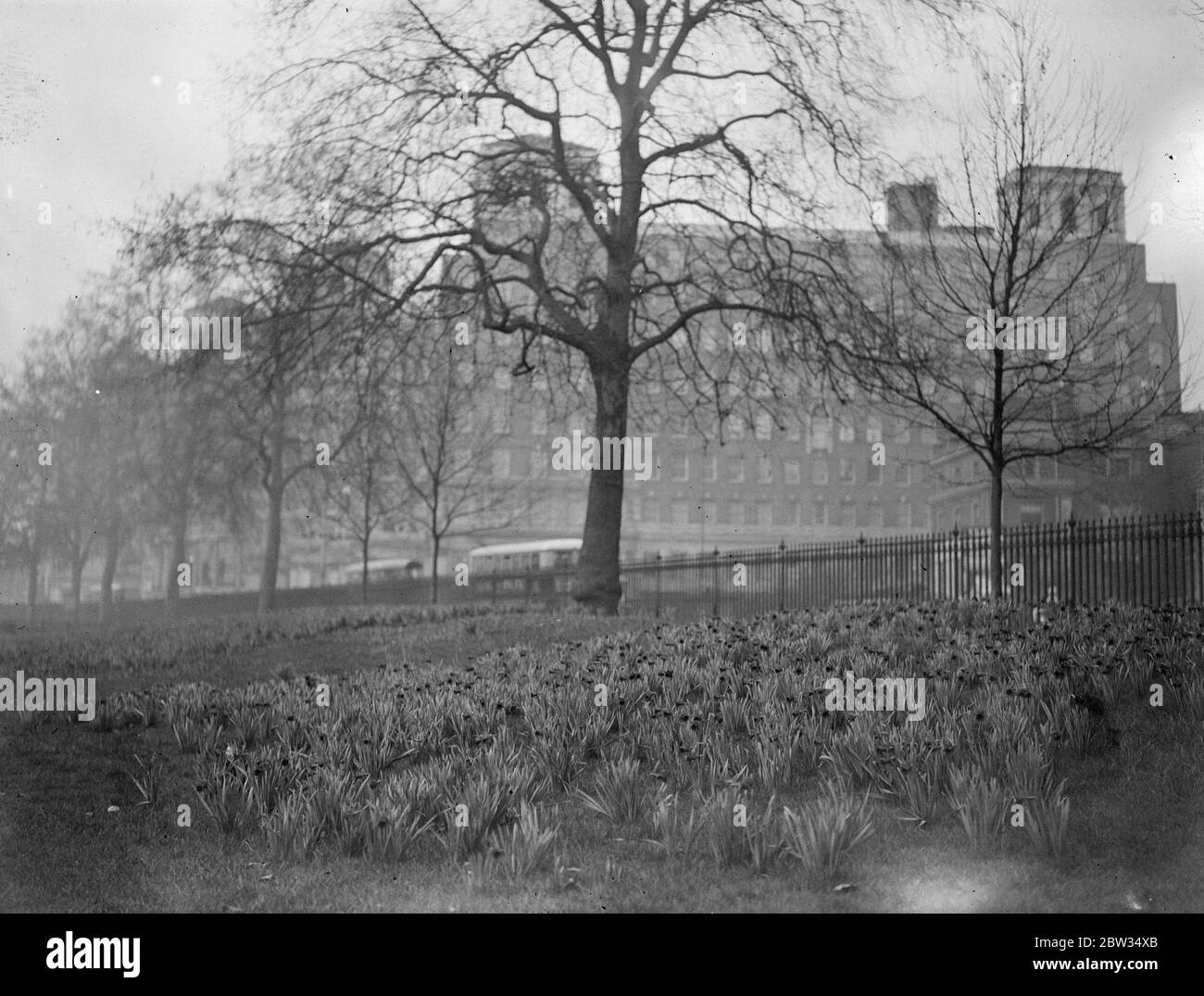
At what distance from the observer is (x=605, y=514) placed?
49.3 feet

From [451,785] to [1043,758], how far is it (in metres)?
3.29

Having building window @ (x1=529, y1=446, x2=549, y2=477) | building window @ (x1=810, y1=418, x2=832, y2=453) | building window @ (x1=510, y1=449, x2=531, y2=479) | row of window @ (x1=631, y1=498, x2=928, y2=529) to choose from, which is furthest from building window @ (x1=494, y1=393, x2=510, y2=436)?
building window @ (x1=810, y1=418, x2=832, y2=453)

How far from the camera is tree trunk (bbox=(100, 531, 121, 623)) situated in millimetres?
13172

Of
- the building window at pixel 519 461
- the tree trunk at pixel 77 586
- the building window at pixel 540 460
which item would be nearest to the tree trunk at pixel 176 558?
the tree trunk at pixel 77 586

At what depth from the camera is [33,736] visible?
811cm

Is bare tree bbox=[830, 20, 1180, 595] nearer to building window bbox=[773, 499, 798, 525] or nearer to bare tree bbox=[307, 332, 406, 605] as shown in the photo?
bare tree bbox=[307, 332, 406, 605]

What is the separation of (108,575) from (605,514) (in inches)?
254

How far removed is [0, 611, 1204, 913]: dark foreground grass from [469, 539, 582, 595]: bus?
17.7 meters

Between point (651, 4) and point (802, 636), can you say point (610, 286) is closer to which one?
point (651, 4)

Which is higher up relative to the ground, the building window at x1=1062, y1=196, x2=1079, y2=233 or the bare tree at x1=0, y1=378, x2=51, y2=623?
the building window at x1=1062, y1=196, x2=1079, y2=233

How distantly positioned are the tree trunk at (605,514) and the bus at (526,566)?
8998mm

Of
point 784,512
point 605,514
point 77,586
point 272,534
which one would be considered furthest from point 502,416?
point 784,512

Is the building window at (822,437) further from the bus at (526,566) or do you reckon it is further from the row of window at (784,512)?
the bus at (526,566)
